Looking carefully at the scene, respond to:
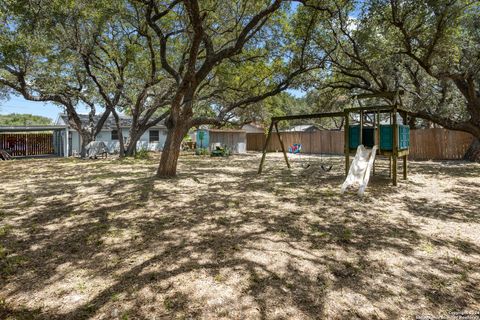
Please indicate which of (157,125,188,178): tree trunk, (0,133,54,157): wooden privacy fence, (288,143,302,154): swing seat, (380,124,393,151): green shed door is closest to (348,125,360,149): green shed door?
(380,124,393,151): green shed door

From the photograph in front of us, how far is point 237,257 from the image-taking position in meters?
3.24

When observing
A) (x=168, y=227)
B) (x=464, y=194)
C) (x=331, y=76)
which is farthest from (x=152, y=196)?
(x=331, y=76)

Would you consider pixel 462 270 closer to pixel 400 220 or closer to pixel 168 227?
pixel 400 220

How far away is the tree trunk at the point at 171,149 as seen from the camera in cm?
888

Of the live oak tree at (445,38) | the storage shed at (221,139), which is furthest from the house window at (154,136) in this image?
the live oak tree at (445,38)

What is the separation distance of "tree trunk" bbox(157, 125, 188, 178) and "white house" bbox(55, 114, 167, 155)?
56.4 ft

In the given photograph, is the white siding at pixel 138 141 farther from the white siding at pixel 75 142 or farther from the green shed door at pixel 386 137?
the green shed door at pixel 386 137

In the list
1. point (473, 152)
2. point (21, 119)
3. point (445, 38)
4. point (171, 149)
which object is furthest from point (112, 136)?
point (21, 119)

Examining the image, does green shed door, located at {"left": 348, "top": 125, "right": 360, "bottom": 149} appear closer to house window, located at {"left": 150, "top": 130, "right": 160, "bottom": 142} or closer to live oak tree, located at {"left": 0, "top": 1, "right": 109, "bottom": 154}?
live oak tree, located at {"left": 0, "top": 1, "right": 109, "bottom": 154}

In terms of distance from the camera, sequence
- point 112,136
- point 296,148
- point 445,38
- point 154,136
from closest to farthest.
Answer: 1. point 445,38
2. point 296,148
3. point 112,136
4. point 154,136

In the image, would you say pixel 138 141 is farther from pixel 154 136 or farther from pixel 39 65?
pixel 39 65

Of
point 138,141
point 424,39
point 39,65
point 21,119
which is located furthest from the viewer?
point 21,119

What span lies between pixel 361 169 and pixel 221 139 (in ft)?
57.3

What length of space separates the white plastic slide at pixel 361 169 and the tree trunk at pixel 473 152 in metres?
10.7
